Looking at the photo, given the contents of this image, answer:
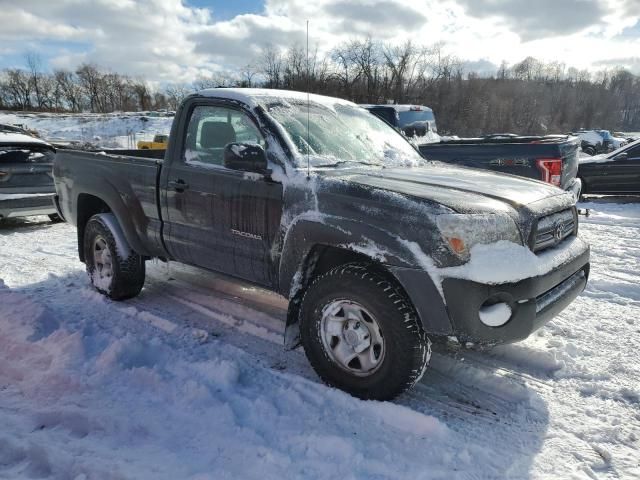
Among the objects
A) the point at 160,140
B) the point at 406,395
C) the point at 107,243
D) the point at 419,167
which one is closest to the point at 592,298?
the point at 419,167

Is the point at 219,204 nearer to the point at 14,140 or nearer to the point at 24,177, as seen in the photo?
the point at 24,177

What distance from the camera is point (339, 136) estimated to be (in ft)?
12.5

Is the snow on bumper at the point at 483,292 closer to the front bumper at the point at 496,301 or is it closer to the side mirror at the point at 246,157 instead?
the front bumper at the point at 496,301

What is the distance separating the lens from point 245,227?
11.2ft

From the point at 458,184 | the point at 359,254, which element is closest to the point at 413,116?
the point at 458,184

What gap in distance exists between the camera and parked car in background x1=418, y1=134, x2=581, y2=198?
7062mm

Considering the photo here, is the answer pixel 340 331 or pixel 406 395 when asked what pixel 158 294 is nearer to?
pixel 340 331

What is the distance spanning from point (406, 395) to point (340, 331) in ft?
1.90

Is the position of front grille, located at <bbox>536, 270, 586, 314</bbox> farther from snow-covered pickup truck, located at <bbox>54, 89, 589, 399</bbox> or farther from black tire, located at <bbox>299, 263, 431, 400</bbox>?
black tire, located at <bbox>299, 263, 431, 400</bbox>

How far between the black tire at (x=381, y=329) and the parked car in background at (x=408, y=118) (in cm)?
864

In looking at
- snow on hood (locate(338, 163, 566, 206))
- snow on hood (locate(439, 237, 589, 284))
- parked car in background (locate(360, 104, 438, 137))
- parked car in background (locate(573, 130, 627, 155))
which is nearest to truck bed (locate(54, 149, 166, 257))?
snow on hood (locate(338, 163, 566, 206))

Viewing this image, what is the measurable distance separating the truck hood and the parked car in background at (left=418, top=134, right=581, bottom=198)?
389 centimetres

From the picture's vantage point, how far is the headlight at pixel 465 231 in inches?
101

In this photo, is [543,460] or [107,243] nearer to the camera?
[543,460]
